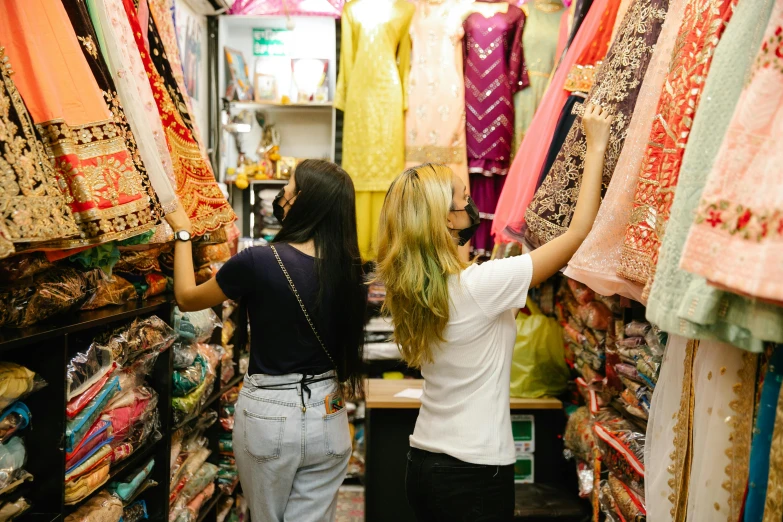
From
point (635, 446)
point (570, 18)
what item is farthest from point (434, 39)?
point (635, 446)

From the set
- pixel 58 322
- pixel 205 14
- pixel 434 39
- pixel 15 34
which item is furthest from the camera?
pixel 205 14

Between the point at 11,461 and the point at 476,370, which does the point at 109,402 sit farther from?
the point at 476,370

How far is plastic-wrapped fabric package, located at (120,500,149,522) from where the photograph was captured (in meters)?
1.87

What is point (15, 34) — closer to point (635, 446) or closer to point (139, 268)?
point (139, 268)

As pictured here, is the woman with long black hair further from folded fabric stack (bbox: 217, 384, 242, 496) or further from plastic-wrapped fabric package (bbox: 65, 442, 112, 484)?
folded fabric stack (bbox: 217, 384, 242, 496)

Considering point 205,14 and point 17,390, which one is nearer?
point 17,390

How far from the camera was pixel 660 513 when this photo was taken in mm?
1154

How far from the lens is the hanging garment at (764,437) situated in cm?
82

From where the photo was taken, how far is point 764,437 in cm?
83

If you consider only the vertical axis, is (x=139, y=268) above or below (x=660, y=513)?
above

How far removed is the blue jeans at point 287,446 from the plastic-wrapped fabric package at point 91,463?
13.6 inches

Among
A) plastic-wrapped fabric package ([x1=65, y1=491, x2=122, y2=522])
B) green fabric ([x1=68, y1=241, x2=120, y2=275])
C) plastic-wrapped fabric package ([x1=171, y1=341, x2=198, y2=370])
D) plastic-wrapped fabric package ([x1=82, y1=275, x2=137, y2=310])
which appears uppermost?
green fabric ([x1=68, y1=241, x2=120, y2=275])

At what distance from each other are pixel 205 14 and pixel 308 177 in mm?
1950

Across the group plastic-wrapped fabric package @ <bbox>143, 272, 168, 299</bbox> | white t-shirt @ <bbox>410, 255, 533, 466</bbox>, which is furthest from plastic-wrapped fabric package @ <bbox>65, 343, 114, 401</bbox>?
white t-shirt @ <bbox>410, 255, 533, 466</bbox>
